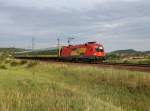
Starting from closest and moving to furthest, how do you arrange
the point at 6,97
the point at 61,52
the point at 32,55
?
1. the point at 6,97
2. the point at 61,52
3. the point at 32,55

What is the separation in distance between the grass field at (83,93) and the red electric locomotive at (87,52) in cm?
1606

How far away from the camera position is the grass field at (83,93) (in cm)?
954

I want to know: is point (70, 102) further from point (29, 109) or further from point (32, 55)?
point (32, 55)

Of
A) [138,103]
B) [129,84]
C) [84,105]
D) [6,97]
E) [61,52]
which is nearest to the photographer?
[84,105]

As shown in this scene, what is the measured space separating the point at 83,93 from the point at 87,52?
27.9m

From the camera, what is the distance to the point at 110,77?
63.3 ft

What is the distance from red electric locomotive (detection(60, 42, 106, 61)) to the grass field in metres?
16.1

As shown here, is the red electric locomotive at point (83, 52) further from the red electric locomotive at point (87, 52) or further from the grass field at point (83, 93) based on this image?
the grass field at point (83, 93)

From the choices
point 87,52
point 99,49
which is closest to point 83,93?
point 87,52

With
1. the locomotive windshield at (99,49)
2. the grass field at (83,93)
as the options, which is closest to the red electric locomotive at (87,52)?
the locomotive windshield at (99,49)

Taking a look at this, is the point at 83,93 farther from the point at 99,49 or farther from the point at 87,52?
the point at 99,49

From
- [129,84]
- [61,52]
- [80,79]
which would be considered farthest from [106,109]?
[61,52]

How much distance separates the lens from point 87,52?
139 feet

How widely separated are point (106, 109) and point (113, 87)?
7.36m
